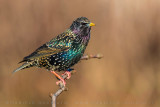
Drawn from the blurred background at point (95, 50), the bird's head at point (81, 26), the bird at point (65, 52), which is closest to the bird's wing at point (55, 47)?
the bird at point (65, 52)

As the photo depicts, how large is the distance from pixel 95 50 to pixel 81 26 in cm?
196

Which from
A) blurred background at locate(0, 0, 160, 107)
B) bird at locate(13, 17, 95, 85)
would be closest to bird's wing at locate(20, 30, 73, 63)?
bird at locate(13, 17, 95, 85)

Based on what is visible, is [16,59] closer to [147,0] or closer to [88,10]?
[88,10]

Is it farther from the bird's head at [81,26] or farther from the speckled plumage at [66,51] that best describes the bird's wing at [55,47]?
the bird's head at [81,26]

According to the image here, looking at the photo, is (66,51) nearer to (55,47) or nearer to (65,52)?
(65,52)

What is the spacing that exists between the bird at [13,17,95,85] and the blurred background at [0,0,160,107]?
1683 millimetres

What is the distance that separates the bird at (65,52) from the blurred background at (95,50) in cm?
168

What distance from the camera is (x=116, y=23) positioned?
20.8 feet

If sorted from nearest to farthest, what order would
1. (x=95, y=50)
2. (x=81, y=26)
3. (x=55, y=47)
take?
(x=81, y=26) → (x=55, y=47) → (x=95, y=50)

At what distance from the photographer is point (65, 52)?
4594 millimetres

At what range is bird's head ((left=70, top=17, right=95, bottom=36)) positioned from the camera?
4.45 m

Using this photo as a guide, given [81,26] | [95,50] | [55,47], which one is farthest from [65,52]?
[95,50]

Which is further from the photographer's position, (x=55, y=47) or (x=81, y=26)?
(x=55, y=47)

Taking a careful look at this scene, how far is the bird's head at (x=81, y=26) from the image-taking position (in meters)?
4.45
